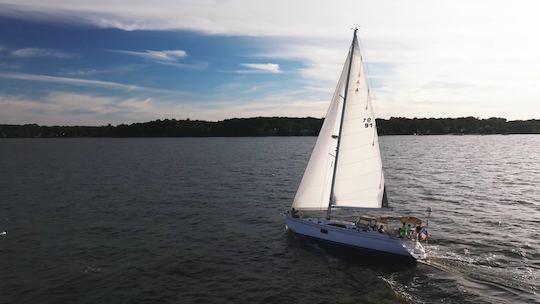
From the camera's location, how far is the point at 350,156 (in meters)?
34.7

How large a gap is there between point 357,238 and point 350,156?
6.80 m

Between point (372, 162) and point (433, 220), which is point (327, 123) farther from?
point (433, 220)

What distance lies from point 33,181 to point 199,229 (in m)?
50.1

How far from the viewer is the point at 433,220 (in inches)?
1805

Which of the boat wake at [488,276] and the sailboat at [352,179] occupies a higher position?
the sailboat at [352,179]

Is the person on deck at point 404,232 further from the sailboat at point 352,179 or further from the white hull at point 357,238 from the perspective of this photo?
the white hull at point 357,238

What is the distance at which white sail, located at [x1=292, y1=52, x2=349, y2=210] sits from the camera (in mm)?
35316

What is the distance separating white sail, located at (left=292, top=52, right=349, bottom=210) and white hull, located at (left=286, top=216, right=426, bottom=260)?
5.84ft

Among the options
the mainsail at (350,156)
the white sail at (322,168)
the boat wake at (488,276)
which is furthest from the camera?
the white sail at (322,168)

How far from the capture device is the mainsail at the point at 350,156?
33.3 meters

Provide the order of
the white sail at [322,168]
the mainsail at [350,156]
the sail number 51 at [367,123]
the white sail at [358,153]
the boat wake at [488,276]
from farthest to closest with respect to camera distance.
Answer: the white sail at [322,168] < the sail number 51 at [367,123] < the mainsail at [350,156] < the white sail at [358,153] < the boat wake at [488,276]

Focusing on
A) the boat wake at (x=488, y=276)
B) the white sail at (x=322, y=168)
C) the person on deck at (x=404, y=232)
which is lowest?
the boat wake at (x=488, y=276)

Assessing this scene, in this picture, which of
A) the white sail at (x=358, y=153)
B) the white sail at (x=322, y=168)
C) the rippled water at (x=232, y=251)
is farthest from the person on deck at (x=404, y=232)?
the white sail at (x=322, y=168)

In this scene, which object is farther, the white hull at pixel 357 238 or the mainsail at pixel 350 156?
the mainsail at pixel 350 156
